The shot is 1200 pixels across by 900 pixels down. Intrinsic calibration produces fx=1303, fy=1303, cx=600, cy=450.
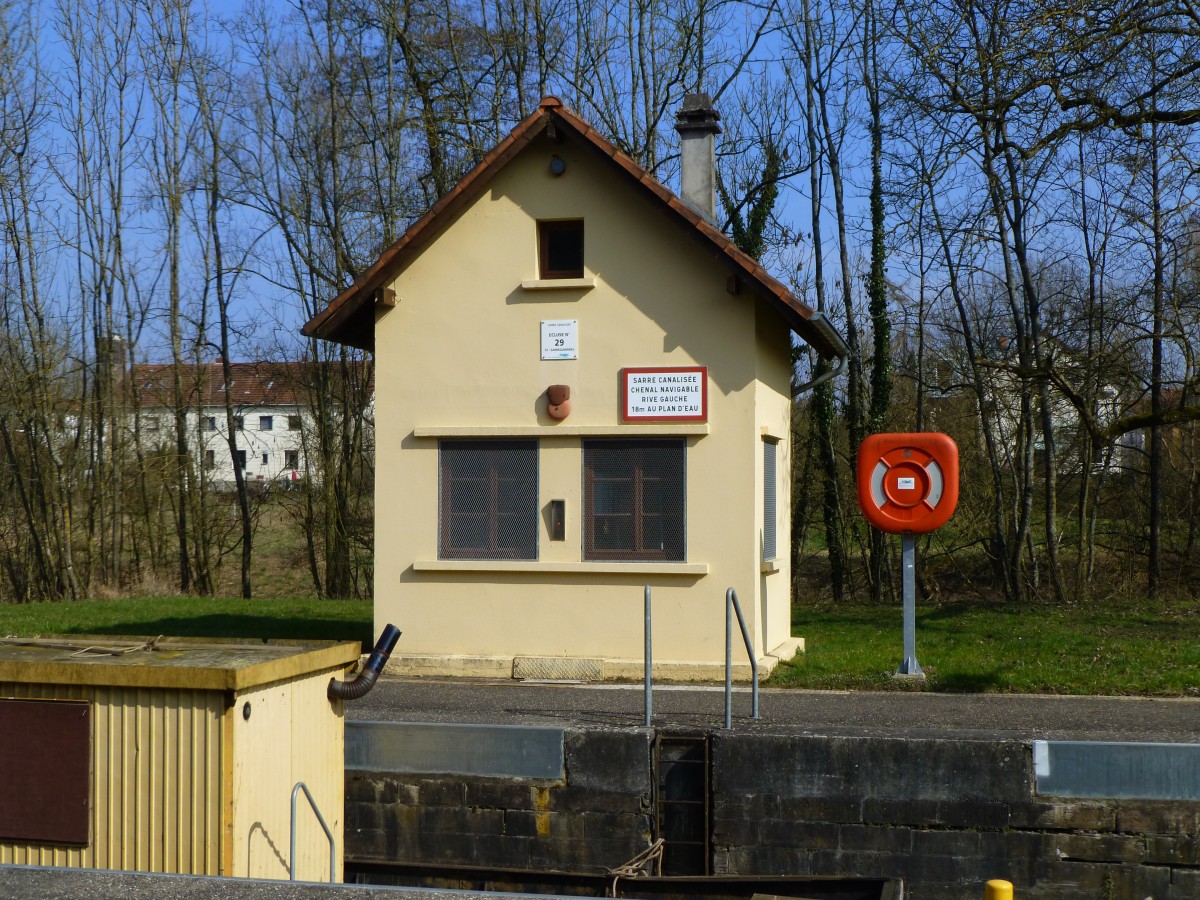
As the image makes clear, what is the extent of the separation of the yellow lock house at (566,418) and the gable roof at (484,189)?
0.03 metres

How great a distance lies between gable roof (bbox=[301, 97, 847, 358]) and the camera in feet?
42.8

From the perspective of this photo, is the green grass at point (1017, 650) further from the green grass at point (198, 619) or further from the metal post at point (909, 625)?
the green grass at point (198, 619)

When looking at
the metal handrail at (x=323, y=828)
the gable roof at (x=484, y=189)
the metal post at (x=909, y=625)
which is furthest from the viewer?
the gable roof at (x=484, y=189)

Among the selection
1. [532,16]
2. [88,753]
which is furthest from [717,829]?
[532,16]

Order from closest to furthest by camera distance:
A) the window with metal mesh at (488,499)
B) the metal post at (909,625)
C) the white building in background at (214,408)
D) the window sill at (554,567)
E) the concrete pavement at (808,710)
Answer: the concrete pavement at (808,710) → the metal post at (909,625) → the window sill at (554,567) → the window with metal mesh at (488,499) → the white building in background at (214,408)

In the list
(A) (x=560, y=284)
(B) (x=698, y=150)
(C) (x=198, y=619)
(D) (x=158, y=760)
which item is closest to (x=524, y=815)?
(D) (x=158, y=760)

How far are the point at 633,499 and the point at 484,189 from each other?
3666 mm

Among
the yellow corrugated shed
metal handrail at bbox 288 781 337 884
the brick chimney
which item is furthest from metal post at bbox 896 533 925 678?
the yellow corrugated shed

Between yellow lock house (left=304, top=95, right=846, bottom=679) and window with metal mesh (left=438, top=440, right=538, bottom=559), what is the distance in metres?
0.02

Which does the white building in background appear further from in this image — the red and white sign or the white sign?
the red and white sign

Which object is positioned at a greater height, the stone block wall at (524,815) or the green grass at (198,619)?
the green grass at (198,619)

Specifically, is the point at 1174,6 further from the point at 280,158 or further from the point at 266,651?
the point at 280,158

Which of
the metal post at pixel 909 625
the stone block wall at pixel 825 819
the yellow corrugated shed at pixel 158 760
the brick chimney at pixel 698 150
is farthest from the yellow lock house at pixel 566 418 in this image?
the yellow corrugated shed at pixel 158 760

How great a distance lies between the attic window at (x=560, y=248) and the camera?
45.6ft
